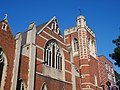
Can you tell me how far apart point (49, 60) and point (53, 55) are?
1247 millimetres

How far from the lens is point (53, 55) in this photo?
76.5ft

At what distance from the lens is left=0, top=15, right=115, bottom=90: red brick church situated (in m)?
16.3

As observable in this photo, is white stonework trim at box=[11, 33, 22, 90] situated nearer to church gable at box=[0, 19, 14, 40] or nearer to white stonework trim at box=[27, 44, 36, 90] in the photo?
church gable at box=[0, 19, 14, 40]

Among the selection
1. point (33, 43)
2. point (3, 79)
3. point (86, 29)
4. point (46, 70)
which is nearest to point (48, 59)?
point (46, 70)

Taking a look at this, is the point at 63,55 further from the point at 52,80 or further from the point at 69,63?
the point at 52,80

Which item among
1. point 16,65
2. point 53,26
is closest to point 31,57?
point 16,65

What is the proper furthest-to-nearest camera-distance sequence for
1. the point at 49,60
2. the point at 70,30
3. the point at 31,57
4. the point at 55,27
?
the point at 70,30
the point at 55,27
the point at 49,60
the point at 31,57

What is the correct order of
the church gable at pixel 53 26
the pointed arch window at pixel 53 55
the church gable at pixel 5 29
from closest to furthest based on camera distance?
1. the church gable at pixel 5 29
2. the pointed arch window at pixel 53 55
3. the church gable at pixel 53 26

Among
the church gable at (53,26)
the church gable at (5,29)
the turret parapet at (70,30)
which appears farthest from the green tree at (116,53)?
the turret parapet at (70,30)

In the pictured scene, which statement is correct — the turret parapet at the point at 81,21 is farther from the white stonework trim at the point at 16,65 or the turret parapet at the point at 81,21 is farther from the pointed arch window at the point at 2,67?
the pointed arch window at the point at 2,67

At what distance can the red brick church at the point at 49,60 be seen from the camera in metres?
16.3

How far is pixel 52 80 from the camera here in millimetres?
21234

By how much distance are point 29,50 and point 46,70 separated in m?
3.37

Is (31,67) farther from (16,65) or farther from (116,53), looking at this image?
(116,53)
